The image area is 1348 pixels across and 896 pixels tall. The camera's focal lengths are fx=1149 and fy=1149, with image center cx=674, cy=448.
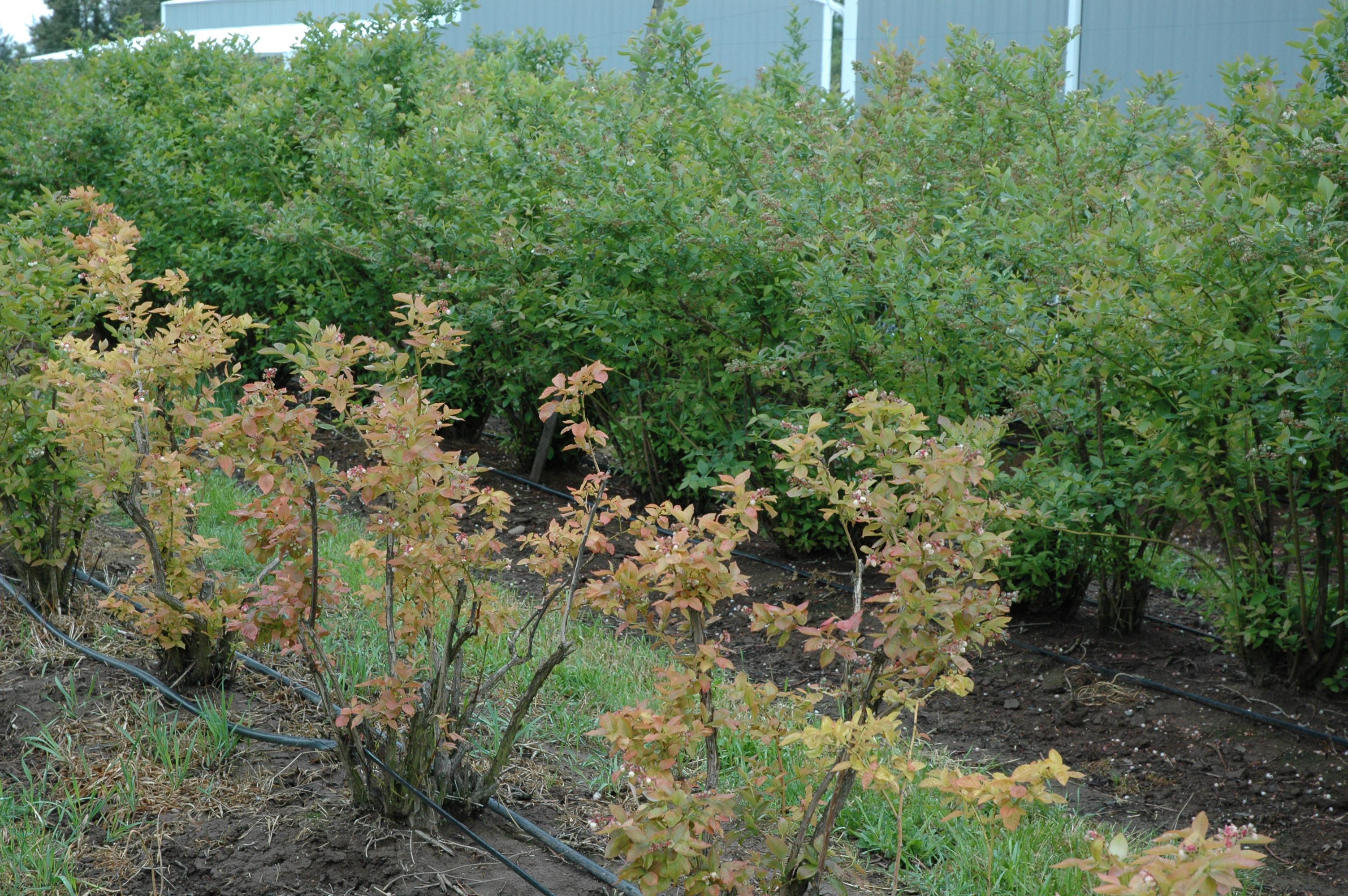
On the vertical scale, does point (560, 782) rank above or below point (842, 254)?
below

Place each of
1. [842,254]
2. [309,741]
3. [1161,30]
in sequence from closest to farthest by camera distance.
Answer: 1. [309,741]
2. [842,254]
3. [1161,30]

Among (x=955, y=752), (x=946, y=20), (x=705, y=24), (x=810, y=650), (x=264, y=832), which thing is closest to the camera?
(x=810, y=650)

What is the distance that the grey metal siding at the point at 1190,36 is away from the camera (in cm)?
1182

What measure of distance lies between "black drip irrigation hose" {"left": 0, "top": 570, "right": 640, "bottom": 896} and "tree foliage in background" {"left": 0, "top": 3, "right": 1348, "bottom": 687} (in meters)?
2.02

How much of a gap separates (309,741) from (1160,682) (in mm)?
2887

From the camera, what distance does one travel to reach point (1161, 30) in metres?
12.6

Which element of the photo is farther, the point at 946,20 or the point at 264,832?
the point at 946,20

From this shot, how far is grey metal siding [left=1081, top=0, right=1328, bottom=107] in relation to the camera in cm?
1182

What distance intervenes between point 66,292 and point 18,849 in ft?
6.74

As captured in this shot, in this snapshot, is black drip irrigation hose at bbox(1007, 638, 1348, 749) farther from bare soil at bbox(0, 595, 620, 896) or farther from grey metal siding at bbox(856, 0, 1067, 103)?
grey metal siding at bbox(856, 0, 1067, 103)

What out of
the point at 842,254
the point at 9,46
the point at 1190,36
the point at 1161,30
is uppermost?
the point at 9,46

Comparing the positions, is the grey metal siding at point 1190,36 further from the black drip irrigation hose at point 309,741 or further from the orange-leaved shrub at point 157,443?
the black drip irrigation hose at point 309,741

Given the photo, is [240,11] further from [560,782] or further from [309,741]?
[560,782]

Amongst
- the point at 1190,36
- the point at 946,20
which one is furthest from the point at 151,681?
the point at 946,20
